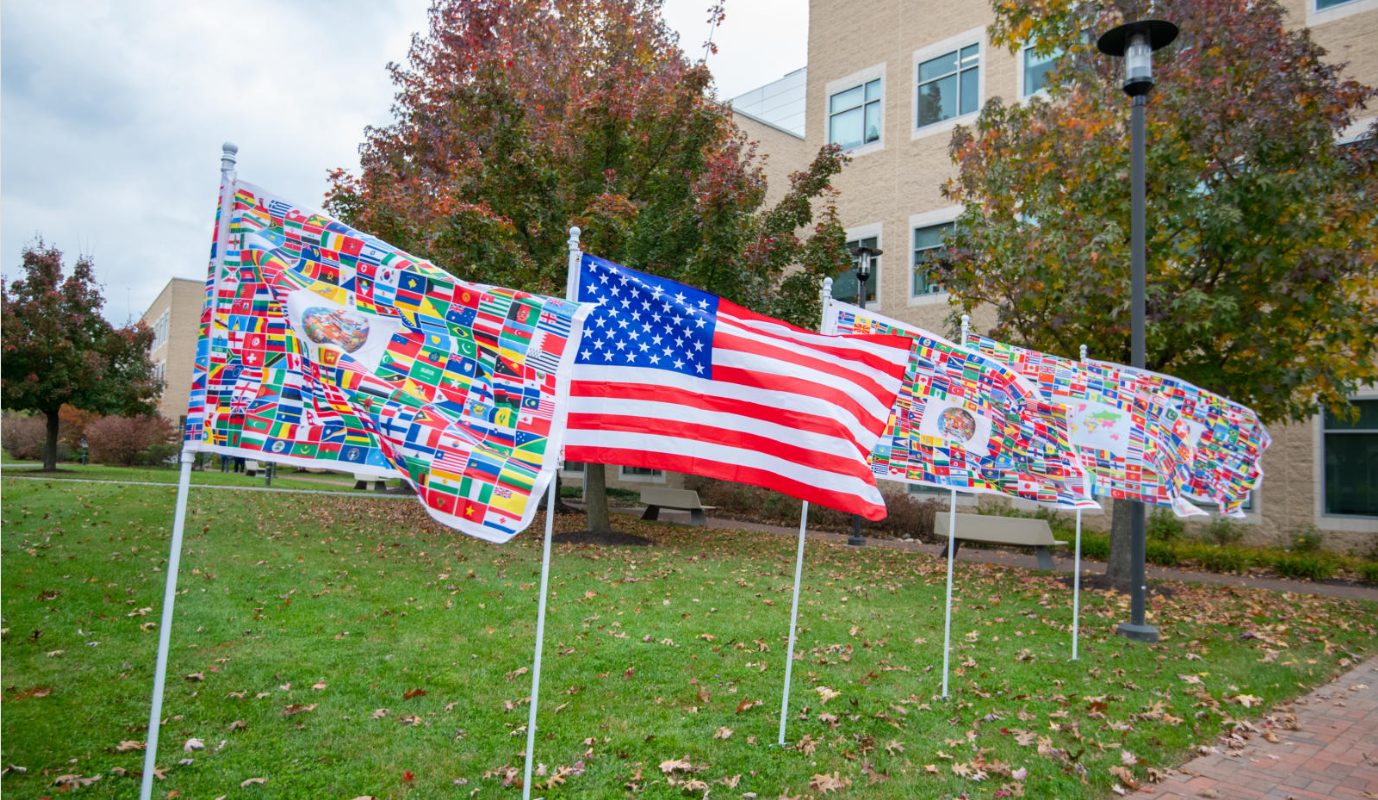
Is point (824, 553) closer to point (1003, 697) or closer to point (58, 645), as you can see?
point (1003, 697)

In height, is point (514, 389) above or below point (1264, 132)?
below

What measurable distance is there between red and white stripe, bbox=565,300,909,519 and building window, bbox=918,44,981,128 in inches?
717

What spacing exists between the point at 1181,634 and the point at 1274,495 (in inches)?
344

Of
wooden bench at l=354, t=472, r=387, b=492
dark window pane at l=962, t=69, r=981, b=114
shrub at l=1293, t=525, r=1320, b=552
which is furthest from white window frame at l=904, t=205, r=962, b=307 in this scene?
wooden bench at l=354, t=472, r=387, b=492

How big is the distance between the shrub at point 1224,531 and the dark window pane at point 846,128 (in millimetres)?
13403

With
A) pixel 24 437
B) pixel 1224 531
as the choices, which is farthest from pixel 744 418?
pixel 24 437

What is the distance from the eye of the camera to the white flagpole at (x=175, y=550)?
3156mm

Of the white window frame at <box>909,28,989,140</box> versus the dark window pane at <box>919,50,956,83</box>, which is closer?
the white window frame at <box>909,28,989,140</box>

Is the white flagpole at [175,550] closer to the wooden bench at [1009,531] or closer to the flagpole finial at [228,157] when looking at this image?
→ the flagpole finial at [228,157]

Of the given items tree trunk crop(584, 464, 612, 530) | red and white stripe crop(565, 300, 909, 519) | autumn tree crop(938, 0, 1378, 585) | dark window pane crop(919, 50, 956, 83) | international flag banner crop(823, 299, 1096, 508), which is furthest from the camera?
dark window pane crop(919, 50, 956, 83)

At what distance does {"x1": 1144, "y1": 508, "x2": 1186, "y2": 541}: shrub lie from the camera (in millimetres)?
16062

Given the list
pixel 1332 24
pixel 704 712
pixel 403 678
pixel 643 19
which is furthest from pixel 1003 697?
pixel 643 19

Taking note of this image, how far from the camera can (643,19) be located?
22.0 m

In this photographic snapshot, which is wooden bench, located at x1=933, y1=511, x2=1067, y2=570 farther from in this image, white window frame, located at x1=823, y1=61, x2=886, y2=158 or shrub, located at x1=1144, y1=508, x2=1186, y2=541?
white window frame, located at x1=823, y1=61, x2=886, y2=158
